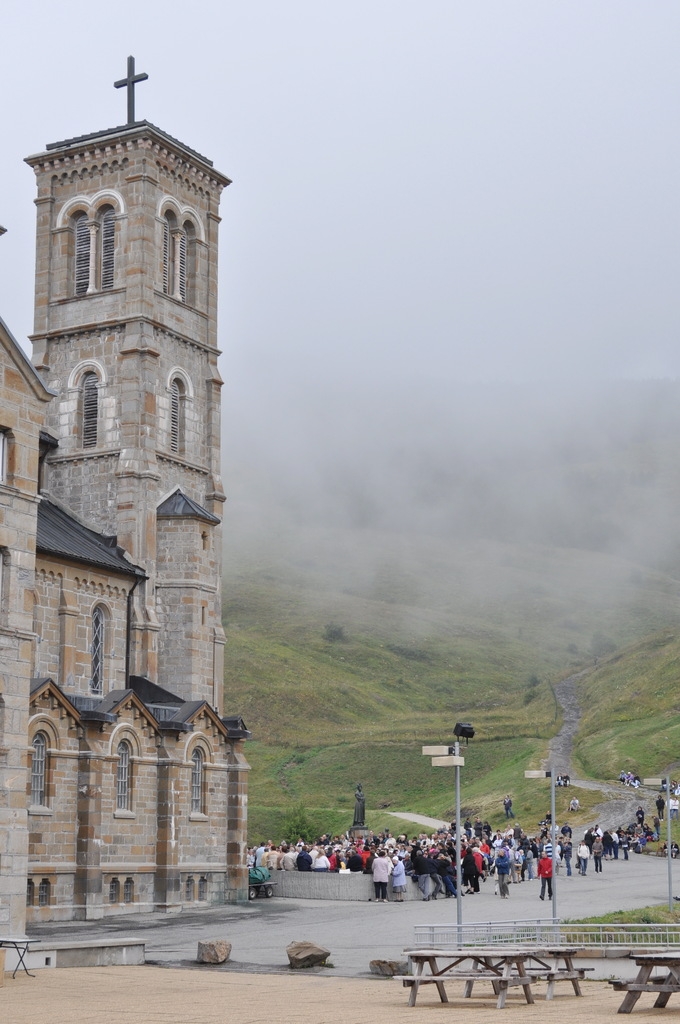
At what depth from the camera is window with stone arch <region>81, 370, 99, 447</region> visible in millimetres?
49219

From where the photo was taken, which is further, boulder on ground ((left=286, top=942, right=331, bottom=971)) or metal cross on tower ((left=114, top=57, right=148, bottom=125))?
metal cross on tower ((left=114, top=57, right=148, bottom=125))

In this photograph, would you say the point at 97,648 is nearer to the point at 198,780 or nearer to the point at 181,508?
the point at 198,780

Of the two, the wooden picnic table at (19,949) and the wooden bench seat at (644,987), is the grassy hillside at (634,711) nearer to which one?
the wooden picnic table at (19,949)

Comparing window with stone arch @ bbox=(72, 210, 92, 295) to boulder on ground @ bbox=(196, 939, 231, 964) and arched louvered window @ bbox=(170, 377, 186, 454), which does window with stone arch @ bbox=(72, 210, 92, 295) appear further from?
boulder on ground @ bbox=(196, 939, 231, 964)

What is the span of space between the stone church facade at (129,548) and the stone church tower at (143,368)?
0.07m

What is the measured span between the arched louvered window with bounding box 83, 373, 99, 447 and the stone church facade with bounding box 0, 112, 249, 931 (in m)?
0.06

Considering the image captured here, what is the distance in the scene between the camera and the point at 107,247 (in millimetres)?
50375

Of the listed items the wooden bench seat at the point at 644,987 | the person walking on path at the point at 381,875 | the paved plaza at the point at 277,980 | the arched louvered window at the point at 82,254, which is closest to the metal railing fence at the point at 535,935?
the paved plaza at the point at 277,980

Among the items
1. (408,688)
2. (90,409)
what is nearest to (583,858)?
(90,409)

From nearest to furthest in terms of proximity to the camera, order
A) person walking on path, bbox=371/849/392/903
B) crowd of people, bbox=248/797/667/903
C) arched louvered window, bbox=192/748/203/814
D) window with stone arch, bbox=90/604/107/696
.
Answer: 1. person walking on path, bbox=371/849/392/903
2. crowd of people, bbox=248/797/667/903
3. arched louvered window, bbox=192/748/203/814
4. window with stone arch, bbox=90/604/107/696

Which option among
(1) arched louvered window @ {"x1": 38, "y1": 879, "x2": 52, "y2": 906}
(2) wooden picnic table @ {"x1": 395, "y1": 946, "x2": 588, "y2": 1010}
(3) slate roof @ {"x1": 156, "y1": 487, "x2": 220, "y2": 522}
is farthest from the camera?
(3) slate roof @ {"x1": 156, "y1": 487, "x2": 220, "y2": 522}

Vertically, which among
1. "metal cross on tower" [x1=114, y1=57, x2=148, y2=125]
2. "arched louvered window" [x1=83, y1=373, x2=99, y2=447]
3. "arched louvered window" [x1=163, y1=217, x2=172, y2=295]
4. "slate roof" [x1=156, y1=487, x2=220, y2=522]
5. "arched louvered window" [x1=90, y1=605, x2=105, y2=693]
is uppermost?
"metal cross on tower" [x1=114, y1=57, x2=148, y2=125]

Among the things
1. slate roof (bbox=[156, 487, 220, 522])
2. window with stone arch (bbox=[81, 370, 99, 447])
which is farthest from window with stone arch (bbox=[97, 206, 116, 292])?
slate roof (bbox=[156, 487, 220, 522])

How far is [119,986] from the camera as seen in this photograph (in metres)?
19.6
